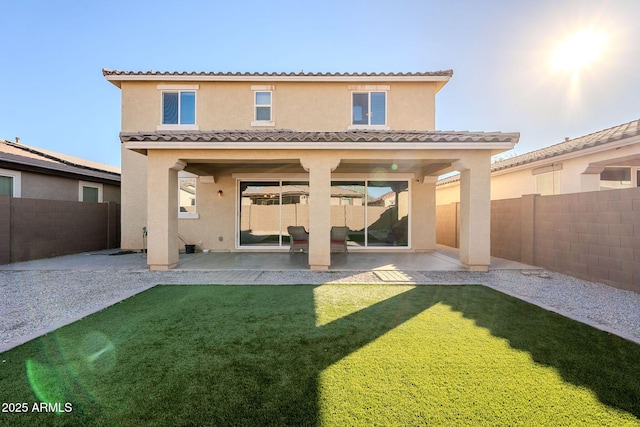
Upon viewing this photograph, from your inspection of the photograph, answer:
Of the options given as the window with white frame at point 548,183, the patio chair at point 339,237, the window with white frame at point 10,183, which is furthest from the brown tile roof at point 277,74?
the patio chair at point 339,237

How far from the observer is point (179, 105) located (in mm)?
12523

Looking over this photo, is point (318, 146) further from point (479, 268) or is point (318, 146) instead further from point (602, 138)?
point (602, 138)

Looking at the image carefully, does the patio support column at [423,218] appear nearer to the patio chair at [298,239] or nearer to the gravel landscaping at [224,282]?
the gravel landscaping at [224,282]

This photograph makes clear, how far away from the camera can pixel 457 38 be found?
12.6 meters

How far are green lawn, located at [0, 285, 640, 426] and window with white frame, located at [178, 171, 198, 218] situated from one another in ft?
25.4

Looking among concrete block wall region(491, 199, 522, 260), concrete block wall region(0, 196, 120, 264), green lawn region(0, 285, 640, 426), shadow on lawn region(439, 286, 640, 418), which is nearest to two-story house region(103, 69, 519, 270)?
concrete block wall region(0, 196, 120, 264)

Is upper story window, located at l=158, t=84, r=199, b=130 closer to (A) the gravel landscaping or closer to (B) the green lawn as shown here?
(A) the gravel landscaping

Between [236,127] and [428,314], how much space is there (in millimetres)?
10758

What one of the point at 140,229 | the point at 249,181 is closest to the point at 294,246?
the point at 249,181

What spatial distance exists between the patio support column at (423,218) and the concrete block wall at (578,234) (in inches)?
94.6

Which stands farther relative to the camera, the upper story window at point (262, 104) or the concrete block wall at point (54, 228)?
the upper story window at point (262, 104)

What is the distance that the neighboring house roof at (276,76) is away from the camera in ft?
39.7

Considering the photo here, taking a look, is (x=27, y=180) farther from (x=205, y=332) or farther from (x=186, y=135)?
(x=205, y=332)

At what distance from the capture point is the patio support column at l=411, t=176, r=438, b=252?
1250cm
